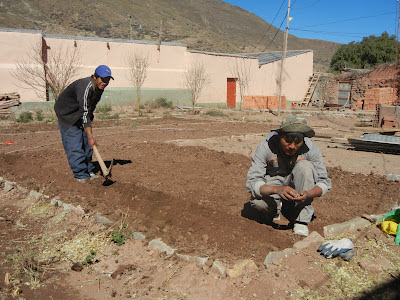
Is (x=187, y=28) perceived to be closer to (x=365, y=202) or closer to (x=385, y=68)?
(x=385, y=68)

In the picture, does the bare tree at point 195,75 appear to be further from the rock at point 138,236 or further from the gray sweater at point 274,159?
the rock at point 138,236

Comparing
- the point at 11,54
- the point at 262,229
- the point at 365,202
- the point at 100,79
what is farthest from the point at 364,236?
the point at 11,54

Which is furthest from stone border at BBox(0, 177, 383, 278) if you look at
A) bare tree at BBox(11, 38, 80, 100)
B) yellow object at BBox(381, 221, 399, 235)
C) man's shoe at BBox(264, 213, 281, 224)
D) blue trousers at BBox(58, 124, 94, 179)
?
bare tree at BBox(11, 38, 80, 100)

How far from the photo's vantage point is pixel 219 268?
2600 millimetres

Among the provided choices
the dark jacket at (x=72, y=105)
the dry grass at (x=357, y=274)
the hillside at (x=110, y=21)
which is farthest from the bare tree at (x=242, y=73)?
the dry grass at (x=357, y=274)

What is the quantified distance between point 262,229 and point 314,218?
84 cm

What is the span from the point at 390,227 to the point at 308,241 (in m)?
0.83

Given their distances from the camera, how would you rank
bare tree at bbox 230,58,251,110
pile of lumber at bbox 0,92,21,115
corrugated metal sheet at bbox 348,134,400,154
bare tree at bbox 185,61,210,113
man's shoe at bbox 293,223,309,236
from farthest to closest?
bare tree at bbox 230,58,251,110 < bare tree at bbox 185,61,210,113 < pile of lumber at bbox 0,92,21,115 < corrugated metal sheet at bbox 348,134,400,154 < man's shoe at bbox 293,223,309,236

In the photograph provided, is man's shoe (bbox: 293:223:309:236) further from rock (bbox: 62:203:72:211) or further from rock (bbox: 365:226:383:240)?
rock (bbox: 62:203:72:211)

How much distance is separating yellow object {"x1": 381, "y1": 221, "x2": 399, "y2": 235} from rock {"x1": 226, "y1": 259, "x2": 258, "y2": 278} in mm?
1448

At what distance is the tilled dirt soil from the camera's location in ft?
10.6

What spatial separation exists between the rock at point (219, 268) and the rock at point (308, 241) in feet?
2.40

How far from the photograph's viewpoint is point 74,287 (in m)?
2.61

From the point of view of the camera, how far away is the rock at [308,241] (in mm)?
2972
